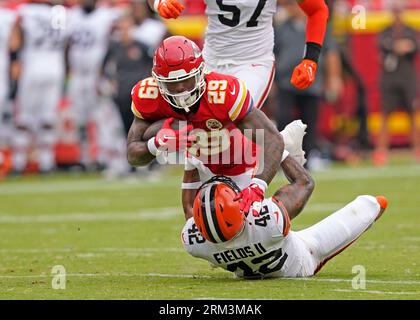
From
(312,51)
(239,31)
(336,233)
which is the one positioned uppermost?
(239,31)

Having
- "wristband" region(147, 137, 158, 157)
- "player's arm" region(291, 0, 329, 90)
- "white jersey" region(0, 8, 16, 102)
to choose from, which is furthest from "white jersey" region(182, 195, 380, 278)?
"white jersey" region(0, 8, 16, 102)

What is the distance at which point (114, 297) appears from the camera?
542cm

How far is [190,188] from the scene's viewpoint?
6.64 m

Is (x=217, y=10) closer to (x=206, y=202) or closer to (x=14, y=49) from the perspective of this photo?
(x=206, y=202)

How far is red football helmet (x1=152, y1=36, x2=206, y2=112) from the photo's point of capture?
19.5ft

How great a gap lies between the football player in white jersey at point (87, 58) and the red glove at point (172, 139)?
10.4m

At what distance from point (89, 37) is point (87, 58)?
0.32 m

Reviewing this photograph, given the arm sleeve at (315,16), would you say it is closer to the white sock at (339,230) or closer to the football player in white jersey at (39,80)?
the white sock at (339,230)

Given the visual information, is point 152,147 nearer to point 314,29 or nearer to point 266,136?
point 266,136

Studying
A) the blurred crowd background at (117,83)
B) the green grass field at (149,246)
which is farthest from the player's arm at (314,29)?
the blurred crowd background at (117,83)

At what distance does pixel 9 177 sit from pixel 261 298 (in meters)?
11.0

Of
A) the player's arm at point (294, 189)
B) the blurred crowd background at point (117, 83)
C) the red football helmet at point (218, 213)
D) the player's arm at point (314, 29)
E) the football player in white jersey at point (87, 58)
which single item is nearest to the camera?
the red football helmet at point (218, 213)

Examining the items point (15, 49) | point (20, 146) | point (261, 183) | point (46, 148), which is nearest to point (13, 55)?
point (15, 49)

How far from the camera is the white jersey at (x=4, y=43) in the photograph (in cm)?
1596
